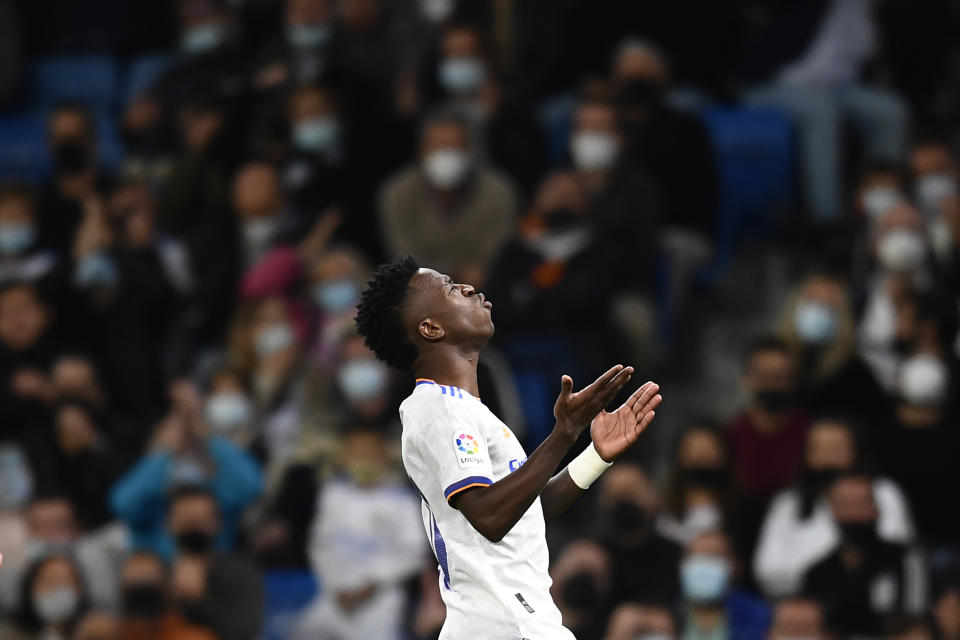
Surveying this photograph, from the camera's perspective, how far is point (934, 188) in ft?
32.8

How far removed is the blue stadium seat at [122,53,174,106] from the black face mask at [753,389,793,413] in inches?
208

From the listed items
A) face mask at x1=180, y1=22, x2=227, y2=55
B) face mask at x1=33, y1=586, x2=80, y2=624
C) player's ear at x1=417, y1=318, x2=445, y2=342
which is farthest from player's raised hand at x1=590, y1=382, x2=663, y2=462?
face mask at x1=180, y1=22, x2=227, y2=55

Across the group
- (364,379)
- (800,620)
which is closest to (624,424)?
(800,620)

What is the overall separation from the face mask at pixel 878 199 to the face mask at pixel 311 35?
3.45m

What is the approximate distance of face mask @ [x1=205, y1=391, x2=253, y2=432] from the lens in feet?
32.5

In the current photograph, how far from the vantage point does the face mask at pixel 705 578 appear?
→ 8227 mm

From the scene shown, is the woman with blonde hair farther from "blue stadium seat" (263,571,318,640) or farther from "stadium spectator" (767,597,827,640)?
"blue stadium seat" (263,571,318,640)

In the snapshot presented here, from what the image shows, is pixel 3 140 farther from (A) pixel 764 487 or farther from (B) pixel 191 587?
(A) pixel 764 487

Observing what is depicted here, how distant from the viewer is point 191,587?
876 cm

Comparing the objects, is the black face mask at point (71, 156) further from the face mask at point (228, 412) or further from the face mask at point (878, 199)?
the face mask at point (878, 199)

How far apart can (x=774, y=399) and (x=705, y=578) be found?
1.12m

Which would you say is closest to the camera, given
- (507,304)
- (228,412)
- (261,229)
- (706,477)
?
(706,477)

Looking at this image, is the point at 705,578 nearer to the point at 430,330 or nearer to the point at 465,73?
the point at 430,330

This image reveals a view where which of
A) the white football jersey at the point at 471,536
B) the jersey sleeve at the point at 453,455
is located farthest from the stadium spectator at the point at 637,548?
the jersey sleeve at the point at 453,455
